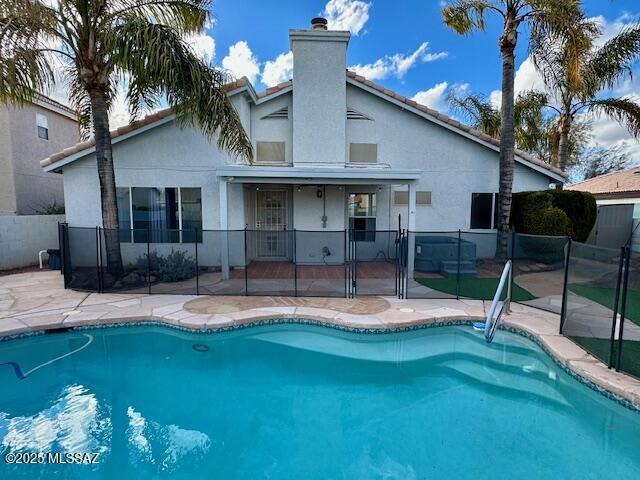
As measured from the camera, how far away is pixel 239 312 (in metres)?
7.03

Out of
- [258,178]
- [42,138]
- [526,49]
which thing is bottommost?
[258,178]

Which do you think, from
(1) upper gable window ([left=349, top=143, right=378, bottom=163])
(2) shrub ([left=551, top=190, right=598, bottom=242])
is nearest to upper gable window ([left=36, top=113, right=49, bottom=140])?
(1) upper gable window ([left=349, top=143, right=378, bottom=163])

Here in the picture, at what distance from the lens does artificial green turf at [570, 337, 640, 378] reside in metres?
4.65

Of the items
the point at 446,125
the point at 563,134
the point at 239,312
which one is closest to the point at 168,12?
the point at 239,312

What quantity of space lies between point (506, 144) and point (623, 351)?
7.82 metres

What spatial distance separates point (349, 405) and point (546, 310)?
5.25m

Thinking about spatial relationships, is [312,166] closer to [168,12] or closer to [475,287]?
[168,12]

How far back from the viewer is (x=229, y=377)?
5.32 m

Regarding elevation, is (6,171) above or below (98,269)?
above

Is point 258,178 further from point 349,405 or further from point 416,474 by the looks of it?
point 416,474

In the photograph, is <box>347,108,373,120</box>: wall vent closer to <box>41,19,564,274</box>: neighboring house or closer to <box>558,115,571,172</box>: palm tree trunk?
<box>41,19,564,274</box>: neighboring house

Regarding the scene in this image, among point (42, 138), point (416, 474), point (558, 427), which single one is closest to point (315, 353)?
point (416, 474)

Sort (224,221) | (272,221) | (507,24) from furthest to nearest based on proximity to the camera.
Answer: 1. (272,221)
2. (507,24)
3. (224,221)

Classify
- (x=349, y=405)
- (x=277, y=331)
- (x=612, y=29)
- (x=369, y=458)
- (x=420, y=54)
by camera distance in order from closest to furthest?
1. (x=369, y=458)
2. (x=349, y=405)
3. (x=277, y=331)
4. (x=612, y=29)
5. (x=420, y=54)
